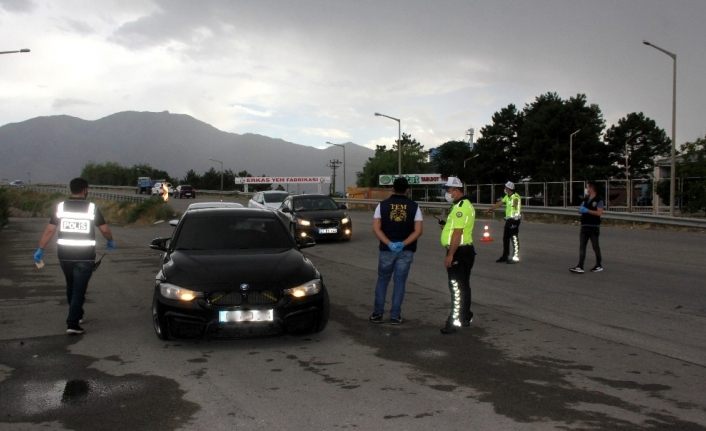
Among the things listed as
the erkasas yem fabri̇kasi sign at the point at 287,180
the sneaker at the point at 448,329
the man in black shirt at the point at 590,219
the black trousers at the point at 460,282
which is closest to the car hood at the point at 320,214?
the man in black shirt at the point at 590,219

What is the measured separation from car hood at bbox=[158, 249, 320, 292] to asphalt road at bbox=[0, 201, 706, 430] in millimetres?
684

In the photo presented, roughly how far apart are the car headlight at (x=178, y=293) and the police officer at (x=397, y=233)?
2.28 m

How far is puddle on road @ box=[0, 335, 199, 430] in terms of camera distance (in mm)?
4336

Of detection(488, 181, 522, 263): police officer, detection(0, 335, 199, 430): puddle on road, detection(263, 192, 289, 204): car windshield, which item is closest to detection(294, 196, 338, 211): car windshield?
detection(263, 192, 289, 204): car windshield

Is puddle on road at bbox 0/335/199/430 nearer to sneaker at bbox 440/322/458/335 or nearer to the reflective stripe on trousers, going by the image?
sneaker at bbox 440/322/458/335

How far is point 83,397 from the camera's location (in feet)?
15.9

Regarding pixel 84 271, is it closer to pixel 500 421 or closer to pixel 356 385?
pixel 356 385

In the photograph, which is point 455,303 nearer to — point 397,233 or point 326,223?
point 397,233

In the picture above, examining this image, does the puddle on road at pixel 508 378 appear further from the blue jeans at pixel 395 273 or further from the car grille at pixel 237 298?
the car grille at pixel 237 298

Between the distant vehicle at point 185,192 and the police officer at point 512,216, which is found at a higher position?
the distant vehicle at point 185,192

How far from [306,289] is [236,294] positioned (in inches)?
28.4

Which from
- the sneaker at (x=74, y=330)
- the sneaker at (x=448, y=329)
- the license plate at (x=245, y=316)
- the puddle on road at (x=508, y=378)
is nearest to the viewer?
the puddle on road at (x=508, y=378)

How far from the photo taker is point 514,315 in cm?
806

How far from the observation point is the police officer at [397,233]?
7281mm
